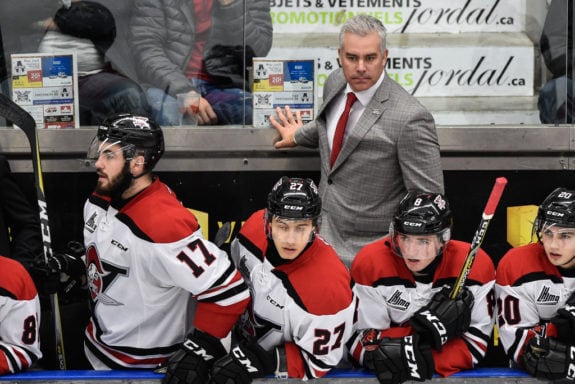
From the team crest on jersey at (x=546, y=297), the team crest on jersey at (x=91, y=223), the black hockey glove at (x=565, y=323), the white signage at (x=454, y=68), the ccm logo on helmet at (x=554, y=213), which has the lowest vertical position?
the black hockey glove at (x=565, y=323)

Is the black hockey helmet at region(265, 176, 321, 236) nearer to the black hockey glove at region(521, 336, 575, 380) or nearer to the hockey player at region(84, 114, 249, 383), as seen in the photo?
the hockey player at region(84, 114, 249, 383)

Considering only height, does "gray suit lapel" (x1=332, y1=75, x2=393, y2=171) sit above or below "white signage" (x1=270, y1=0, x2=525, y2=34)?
below

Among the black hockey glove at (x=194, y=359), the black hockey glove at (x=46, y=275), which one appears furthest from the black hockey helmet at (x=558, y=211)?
the black hockey glove at (x=46, y=275)

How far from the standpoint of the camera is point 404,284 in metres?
3.30

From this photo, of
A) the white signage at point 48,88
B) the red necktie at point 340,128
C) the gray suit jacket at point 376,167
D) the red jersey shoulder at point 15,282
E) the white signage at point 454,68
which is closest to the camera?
the red jersey shoulder at point 15,282

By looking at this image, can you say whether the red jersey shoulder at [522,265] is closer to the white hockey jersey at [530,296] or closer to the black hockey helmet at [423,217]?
the white hockey jersey at [530,296]

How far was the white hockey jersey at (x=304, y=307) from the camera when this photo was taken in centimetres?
311

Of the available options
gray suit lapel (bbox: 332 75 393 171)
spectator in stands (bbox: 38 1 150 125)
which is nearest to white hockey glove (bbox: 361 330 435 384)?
gray suit lapel (bbox: 332 75 393 171)

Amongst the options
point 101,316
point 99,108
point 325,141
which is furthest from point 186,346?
point 99,108

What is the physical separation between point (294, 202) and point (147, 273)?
555 mm

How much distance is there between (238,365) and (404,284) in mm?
665

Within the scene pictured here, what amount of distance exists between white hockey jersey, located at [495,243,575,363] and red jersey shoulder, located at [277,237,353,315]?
576 millimetres

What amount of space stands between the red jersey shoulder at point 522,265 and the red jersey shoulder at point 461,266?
0.04 meters

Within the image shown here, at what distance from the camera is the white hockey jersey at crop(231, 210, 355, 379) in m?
3.11
